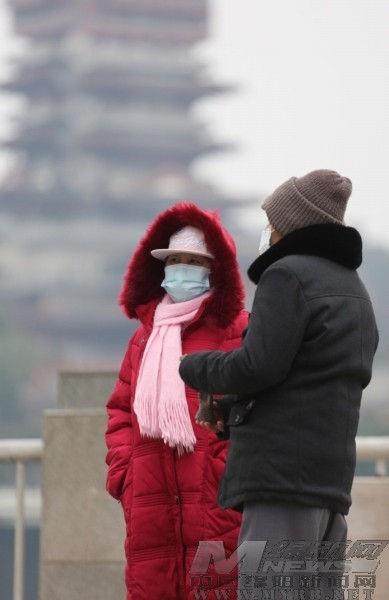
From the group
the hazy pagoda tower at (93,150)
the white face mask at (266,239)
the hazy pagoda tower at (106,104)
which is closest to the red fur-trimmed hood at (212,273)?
the white face mask at (266,239)

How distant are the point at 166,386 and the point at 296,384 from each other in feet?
2.04

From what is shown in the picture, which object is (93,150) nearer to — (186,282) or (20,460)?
(20,460)

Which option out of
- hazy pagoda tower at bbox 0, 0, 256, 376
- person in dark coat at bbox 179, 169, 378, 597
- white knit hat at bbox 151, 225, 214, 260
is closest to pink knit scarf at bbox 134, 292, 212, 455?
white knit hat at bbox 151, 225, 214, 260

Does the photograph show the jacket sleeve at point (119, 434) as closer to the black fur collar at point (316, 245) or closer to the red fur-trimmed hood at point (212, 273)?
the red fur-trimmed hood at point (212, 273)

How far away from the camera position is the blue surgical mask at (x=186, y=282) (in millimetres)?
3207

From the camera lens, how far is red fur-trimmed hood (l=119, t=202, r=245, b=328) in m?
3.17

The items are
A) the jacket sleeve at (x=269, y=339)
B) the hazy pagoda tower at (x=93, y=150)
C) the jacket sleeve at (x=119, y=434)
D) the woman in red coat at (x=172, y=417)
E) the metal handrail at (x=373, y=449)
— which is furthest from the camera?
the hazy pagoda tower at (x=93, y=150)

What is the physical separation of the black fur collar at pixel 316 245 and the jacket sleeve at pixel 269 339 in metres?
0.09

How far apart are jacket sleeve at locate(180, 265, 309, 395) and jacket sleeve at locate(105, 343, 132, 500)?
2.16 feet

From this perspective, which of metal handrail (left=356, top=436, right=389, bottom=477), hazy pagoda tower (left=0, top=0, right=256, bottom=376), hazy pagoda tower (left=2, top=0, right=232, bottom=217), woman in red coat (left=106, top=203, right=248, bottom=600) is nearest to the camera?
woman in red coat (left=106, top=203, right=248, bottom=600)

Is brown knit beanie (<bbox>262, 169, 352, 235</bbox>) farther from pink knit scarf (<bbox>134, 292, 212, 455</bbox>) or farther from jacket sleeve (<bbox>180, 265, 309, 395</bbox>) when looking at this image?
A: pink knit scarf (<bbox>134, 292, 212, 455</bbox>)

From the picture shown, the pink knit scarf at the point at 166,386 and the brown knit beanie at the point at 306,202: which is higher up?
the brown knit beanie at the point at 306,202

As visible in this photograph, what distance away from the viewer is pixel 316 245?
2637 millimetres

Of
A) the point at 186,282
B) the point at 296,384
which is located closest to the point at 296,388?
the point at 296,384
